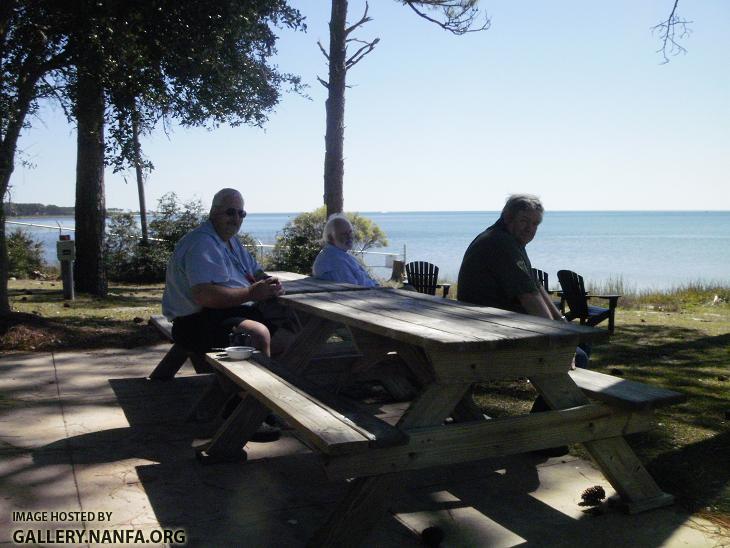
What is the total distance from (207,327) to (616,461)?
7.55ft

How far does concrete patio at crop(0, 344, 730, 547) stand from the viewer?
9.70 ft

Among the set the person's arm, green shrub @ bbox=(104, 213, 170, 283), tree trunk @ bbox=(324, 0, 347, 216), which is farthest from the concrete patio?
green shrub @ bbox=(104, 213, 170, 283)

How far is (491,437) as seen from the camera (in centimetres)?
300

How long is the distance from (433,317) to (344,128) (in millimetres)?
9951

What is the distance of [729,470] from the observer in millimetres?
3730

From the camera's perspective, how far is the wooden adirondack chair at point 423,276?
933cm

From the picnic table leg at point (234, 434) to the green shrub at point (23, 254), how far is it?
1218 cm

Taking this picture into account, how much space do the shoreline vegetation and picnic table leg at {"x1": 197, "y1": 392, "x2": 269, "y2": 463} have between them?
1.68m

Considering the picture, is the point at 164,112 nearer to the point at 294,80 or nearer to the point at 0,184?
the point at 0,184

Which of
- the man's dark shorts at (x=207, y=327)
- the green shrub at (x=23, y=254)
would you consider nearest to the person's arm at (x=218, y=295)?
the man's dark shorts at (x=207, y=327)

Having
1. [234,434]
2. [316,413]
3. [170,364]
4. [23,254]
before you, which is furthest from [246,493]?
[23,254]

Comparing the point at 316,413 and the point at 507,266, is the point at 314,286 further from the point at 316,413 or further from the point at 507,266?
the point at 316,413

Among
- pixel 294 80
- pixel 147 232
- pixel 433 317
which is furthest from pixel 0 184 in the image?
pixel 147 232

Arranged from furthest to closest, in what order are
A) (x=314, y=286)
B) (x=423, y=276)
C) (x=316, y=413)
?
1. (x=423, y=276)
2. (x=314, y=286)
3. (x=316, y=413)
